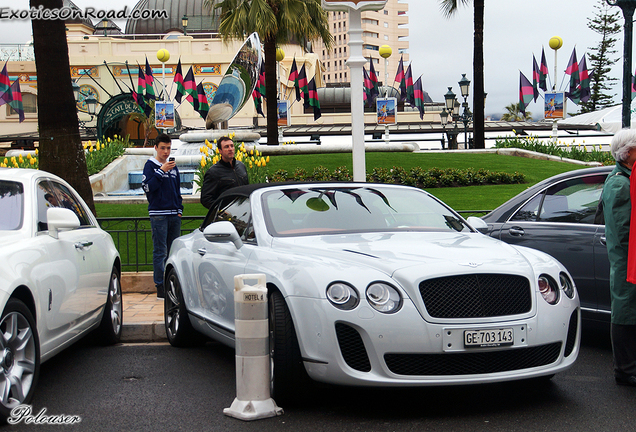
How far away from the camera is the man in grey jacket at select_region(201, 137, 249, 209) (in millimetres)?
8625

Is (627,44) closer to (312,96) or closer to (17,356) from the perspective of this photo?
(17,356)

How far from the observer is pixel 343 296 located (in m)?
4.04

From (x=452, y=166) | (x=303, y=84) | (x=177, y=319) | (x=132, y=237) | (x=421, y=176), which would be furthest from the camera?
(x=303, y=84)

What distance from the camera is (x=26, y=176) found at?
5.33 meters

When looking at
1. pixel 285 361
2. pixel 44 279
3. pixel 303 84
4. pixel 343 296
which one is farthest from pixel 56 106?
pixel 303 84

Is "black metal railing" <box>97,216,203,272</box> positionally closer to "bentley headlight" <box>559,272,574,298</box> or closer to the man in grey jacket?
the man in grey jacket

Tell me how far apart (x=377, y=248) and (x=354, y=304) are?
2.16 ft

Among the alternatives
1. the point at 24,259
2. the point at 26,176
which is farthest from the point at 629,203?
the point at 26,176

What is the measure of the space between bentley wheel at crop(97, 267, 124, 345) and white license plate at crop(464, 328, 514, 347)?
355cm

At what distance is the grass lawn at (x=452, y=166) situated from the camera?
1606 centimetres

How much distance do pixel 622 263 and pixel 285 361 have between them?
2390mm

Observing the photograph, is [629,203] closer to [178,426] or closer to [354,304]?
[354,304]

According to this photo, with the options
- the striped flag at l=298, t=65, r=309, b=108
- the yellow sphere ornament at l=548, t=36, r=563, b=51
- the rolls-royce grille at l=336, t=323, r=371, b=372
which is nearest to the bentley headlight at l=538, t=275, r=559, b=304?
the rolls-royce grille at l=336, t=323, r=371, b=372

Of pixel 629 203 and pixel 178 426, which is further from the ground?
pixel 629 203
